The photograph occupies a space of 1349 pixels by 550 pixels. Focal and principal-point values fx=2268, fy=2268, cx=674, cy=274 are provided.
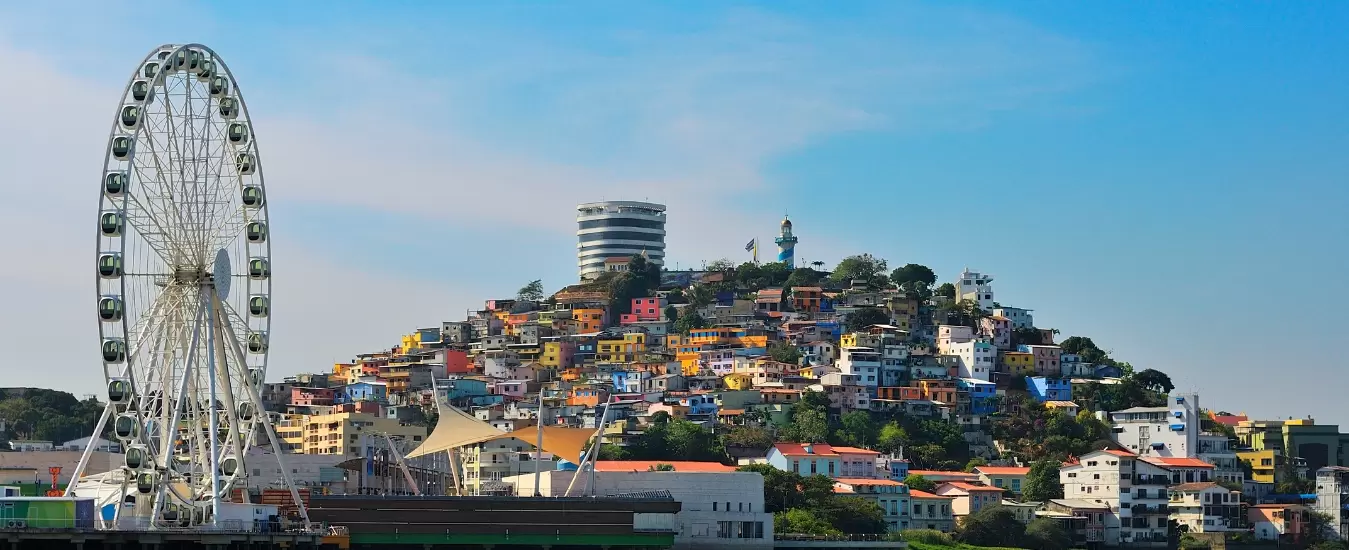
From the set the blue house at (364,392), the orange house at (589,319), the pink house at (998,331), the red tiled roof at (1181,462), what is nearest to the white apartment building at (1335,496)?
the red tiled roof at (1181,462)

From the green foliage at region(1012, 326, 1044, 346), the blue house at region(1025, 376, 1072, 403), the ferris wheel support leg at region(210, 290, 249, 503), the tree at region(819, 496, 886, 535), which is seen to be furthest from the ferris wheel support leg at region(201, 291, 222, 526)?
the green foliage at region(1012, 326, 1044, 346)

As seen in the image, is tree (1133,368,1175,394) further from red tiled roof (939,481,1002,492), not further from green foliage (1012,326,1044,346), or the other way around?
red tiled roof (939,481,1002,492)

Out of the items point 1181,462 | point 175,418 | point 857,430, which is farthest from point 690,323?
point 175,418

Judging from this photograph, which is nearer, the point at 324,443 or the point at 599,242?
the point at 324,443

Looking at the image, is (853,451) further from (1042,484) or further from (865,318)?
(865,318)

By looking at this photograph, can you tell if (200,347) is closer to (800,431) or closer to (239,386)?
(239,386)

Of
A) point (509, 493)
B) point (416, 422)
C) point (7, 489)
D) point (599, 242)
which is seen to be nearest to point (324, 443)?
point (416, 422)
